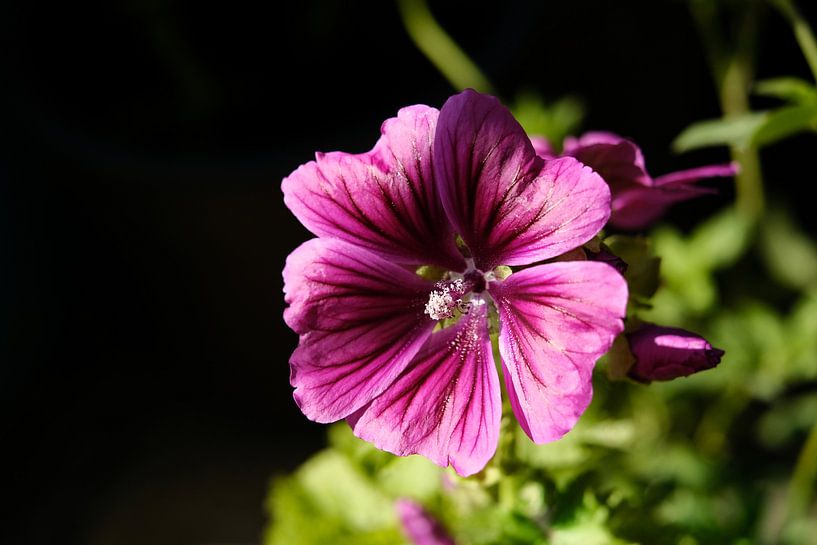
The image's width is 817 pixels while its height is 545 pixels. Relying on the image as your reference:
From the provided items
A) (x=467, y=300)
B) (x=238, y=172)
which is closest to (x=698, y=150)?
(x=238, y=172)

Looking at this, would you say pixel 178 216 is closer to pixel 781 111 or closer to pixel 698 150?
pixel 698 150

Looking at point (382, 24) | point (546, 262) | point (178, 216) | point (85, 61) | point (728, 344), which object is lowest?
point (728, 344)

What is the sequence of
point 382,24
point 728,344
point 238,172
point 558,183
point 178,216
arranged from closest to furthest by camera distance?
1. point 558,183
2. point 728,344
3. point 238,172
4. point 178,216
5. point 382,24

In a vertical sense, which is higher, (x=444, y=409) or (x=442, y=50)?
(x=442, y=50)

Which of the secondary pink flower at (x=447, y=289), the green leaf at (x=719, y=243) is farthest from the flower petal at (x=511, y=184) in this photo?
the green leaf at (x=719, y=243)

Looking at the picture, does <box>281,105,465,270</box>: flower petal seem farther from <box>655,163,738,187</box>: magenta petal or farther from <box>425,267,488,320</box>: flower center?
<box>655,163,738,187</box>: magenta petal

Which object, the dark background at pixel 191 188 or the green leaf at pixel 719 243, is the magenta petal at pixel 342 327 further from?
the dark background at pixel 191 188

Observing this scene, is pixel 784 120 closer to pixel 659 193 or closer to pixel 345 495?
pixel 659 193

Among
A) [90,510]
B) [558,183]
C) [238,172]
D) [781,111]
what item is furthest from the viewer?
[90,510]

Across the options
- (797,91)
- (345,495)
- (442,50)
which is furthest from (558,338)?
(442,50)
